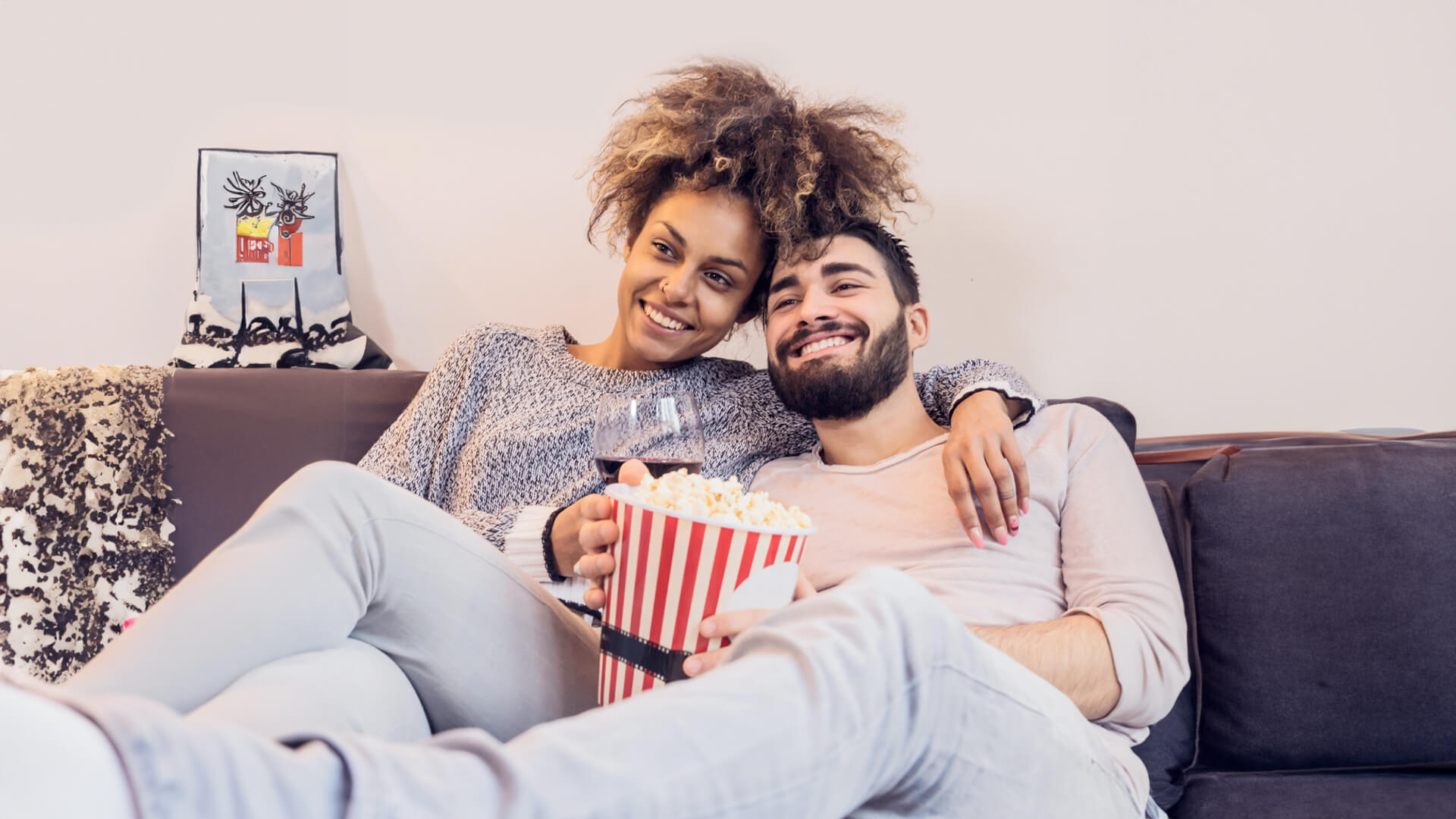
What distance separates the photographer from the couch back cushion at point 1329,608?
1.41 m

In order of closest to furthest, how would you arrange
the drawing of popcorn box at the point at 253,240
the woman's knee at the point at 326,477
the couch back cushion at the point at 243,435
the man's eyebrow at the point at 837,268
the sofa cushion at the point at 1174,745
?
the woman's knee at the point at 326,477
the sofa cushion at the point at 1174,745
the man's eyebrow at the point at 837,268
the couch back cushion at the point at 243,435
the drawing of popcorn box at the point at 253,240

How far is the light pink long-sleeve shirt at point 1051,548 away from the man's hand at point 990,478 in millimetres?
44

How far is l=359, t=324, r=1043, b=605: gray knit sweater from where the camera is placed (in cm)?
162

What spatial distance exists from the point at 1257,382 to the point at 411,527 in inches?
69.3

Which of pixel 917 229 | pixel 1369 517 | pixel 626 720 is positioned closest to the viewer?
pixel 626 720

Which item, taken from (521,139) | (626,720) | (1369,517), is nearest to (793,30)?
(521,139)

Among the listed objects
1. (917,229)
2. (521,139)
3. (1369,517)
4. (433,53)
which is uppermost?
(433,53)

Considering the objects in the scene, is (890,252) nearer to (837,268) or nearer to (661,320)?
(837,268)

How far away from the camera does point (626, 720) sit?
2.19 ft

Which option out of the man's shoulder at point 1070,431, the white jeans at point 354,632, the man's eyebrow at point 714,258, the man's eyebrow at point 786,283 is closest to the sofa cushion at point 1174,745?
the man's shoulder at point 1070,431

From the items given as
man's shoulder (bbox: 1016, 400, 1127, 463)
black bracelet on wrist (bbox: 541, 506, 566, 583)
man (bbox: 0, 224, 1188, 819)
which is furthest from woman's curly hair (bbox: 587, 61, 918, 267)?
black bracelet on wrist (bbox: 541, 506, 566, 583)

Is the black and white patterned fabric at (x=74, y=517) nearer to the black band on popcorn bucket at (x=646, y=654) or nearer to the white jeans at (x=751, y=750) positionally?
the black band on popcorn bucket at (x=646, y=654)

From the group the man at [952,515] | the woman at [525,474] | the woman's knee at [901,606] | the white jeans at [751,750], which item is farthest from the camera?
the man at [952,515]

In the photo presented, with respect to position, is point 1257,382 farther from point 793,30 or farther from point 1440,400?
point 793,30
